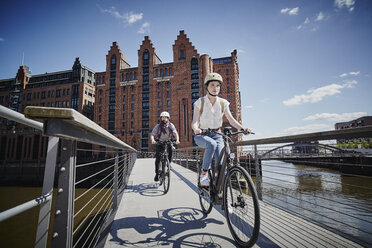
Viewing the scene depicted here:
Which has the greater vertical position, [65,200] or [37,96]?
[37,96]

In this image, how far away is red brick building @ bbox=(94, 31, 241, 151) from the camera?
37469 mm

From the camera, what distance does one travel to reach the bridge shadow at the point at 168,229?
2029mm

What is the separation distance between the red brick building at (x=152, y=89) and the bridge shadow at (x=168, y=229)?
32.6m

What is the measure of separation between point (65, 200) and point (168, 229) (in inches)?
62.4

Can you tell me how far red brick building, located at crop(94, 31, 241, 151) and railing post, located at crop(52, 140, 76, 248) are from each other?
112 feet

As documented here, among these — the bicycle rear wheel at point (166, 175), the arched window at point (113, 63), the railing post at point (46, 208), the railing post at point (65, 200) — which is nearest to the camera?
the railing post at point (46, 208)

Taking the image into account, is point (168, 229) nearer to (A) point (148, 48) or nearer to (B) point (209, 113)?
(B) point (209, 113)

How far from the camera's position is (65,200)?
3.95 ft

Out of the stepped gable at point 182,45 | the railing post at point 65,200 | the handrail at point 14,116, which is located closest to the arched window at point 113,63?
the stepped gable at point 182,45

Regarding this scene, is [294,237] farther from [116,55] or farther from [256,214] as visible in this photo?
[116,55]

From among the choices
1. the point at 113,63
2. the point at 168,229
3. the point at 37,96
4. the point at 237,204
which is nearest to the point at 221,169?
the point at 237,204

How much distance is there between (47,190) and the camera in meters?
1.07

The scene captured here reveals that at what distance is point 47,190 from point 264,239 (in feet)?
7.22

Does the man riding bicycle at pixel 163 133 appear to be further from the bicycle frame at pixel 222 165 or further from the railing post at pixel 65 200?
the railing post at pixel 65 200
